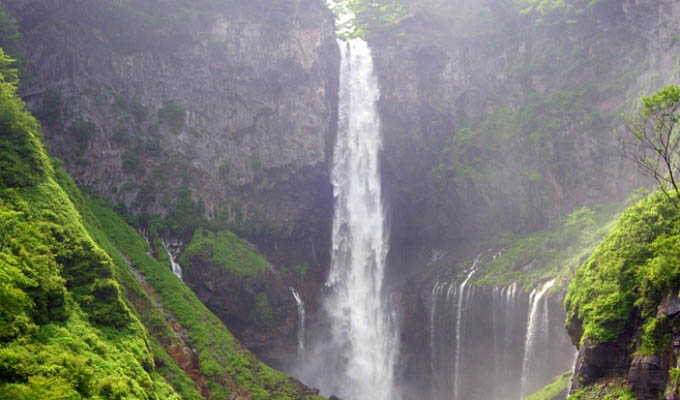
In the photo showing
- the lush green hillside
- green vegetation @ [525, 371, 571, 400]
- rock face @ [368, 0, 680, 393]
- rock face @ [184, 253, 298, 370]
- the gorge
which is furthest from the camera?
rock face @ [368, 0, 680, 393]

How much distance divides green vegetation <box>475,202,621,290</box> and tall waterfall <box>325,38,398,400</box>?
10.7 metres

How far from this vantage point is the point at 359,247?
170 ft

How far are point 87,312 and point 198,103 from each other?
28.1 m

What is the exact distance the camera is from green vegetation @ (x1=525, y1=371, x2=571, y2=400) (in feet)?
95.9

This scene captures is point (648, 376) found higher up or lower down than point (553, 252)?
lower down

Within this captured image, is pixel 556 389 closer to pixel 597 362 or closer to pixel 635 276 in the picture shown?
pixel 597 362

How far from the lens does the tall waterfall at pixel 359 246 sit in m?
46.8

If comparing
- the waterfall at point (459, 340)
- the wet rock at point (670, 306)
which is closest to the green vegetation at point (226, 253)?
the waterfall at point (459, 340)

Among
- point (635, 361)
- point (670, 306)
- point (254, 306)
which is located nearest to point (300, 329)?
point (254, 306)

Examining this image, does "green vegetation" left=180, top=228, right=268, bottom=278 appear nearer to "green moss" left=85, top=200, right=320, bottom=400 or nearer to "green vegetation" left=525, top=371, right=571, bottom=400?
"green moss" left=85, top=200, right=320, bottom=400

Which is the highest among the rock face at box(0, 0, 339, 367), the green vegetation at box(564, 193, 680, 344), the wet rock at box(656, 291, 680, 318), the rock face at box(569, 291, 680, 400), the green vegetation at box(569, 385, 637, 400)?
A: the rock face at box(0, 0, 339, 367)

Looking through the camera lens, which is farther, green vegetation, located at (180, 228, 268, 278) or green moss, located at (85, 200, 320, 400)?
green vegetation, located at (180, 228, 268, 278)

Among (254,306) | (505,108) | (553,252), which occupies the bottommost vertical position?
(254,306)

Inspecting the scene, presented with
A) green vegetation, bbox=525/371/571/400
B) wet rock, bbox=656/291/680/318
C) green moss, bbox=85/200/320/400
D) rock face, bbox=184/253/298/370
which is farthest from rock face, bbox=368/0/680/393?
wet rock, bbox=656/291/680/318
